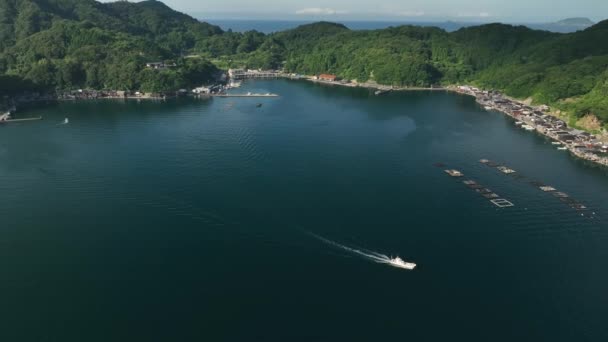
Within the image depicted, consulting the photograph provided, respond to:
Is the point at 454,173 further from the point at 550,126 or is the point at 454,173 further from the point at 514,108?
the point at 514,108

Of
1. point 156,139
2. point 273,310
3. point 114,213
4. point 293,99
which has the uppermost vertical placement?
point 293,99

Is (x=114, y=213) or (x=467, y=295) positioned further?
(x=114, y=213)

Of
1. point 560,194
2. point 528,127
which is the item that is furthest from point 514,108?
point 560,194

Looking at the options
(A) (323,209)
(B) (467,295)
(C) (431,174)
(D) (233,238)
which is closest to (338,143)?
(C) (431,174)

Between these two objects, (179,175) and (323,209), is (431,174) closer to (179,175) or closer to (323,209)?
(323,209)

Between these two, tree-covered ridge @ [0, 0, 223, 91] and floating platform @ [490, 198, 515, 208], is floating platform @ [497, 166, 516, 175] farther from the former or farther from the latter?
tree-covered ridge @ [0, 0, 223, 91]

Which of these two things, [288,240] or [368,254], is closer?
[368,254]

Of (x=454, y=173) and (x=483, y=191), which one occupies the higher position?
(x=454, y=173)
